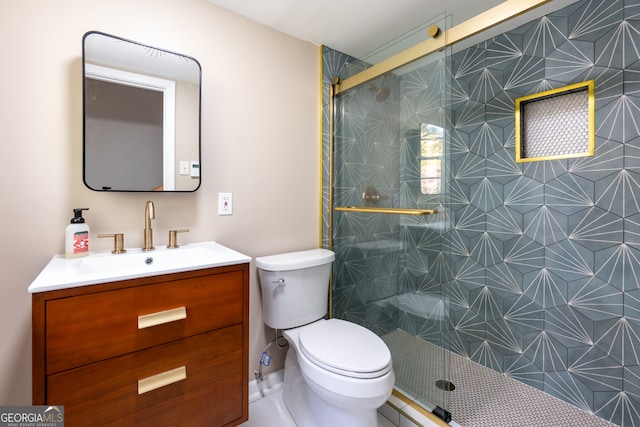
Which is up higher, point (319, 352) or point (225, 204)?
point (225, 204)

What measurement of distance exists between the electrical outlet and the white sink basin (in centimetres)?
18

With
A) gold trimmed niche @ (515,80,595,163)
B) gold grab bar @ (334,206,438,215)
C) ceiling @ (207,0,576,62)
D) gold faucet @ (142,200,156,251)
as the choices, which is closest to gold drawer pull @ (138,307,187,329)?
gold faucet @ (142,200,156,251)

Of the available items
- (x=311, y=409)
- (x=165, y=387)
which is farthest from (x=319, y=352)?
(x=165, y=387)

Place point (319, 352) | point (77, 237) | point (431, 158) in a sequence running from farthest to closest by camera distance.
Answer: point (431, 158)
point (319, 352)
point (77, 237)

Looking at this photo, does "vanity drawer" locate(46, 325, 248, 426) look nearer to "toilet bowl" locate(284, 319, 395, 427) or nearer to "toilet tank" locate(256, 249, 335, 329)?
"toilet bowl" locate(284, 319, 395, 427)

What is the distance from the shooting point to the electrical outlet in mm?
1561

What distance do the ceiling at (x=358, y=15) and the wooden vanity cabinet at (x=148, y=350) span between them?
1.38 meters

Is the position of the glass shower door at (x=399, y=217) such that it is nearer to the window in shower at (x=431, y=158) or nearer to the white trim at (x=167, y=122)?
the window in shower at (x=431, y=158)

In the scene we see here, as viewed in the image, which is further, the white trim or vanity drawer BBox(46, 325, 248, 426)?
the white trim

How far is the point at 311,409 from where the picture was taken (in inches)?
56.2

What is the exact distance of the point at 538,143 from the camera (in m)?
1.73

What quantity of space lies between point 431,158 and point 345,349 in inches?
40.6

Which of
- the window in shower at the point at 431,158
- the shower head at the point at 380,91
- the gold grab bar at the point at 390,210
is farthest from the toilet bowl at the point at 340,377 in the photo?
the shower head at the point at 380,91

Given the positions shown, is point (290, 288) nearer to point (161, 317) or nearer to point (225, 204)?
point (225, 204)
